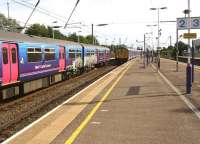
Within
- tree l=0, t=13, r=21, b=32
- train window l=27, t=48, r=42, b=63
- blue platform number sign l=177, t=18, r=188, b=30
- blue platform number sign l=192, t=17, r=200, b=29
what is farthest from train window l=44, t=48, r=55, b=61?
blue platform number sign l=192, t=17, r=200, b=29

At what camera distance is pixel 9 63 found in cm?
1842

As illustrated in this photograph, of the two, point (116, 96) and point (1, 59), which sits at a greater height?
point (1, 59)

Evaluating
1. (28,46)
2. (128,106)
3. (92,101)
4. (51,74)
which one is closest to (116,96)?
(92,101)

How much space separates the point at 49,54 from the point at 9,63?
7789 millimetres

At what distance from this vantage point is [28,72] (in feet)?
69.9

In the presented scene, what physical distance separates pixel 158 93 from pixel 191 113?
6.60m

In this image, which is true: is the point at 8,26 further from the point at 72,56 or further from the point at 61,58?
the point at 61,58

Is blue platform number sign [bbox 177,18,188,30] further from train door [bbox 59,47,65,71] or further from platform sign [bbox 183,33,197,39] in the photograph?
train door [bbox 59,47,65,71]

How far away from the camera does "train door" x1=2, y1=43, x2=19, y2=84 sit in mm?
17781

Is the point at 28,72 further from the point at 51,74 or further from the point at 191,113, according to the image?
the point at 191,113

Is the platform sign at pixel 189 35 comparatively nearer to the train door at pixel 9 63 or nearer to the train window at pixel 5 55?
the train door at pixel 9 63

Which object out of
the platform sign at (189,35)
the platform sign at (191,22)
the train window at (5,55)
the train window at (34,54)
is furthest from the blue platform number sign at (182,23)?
the train window at (5,55)

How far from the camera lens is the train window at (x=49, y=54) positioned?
990 inches

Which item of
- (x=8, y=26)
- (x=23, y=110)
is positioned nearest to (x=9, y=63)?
(x=23, y=110)
